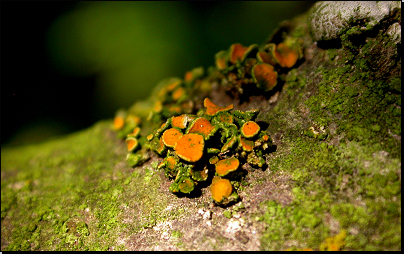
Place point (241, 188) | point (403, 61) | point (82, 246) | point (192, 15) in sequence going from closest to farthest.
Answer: point (403, 61) → point (241, 188) → point (82, 246) → point (192, 15)

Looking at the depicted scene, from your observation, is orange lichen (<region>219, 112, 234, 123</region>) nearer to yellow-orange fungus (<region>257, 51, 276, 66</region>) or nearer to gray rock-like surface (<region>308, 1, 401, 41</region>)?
yellow-orange fungus (<region>257, 51, 276, 66</region>)

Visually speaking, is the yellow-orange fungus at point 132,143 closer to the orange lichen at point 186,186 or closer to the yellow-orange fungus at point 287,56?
the orange lichen at point 186,186

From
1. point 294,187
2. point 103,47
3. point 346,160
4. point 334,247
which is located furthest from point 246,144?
point 103,47

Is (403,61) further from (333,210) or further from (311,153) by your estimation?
(333,210)

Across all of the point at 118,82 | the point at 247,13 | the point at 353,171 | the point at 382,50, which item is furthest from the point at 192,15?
the point at 353,171

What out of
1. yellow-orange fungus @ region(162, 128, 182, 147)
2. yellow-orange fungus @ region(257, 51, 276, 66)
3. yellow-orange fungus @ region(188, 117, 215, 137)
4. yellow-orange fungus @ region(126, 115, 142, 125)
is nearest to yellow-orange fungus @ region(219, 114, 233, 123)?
yellow-orange fungus @ region(188, 117, 215, 137)

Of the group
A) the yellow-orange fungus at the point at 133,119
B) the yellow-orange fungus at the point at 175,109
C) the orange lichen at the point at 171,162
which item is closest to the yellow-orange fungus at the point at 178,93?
the yellow-orange fungus at the point at 175,109
